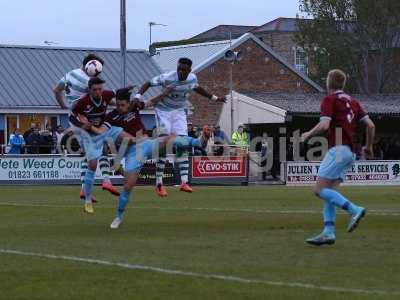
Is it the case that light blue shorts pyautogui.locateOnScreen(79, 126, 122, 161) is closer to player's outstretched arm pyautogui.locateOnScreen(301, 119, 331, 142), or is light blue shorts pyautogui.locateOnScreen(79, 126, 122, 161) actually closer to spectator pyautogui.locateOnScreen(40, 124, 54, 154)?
player's outstretched arm pyautogui.locateOnScreen(301, 119, 331, 142)

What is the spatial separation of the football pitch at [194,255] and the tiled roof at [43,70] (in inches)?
1348

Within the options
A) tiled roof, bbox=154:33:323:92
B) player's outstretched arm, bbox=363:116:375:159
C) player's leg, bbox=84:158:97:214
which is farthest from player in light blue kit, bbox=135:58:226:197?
tiled roof, bbox=154:33:323:92

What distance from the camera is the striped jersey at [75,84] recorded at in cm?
1942

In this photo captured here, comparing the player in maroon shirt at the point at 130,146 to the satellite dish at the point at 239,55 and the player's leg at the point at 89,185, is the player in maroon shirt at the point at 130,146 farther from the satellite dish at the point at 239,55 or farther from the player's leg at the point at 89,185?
the satellite dish at the point at 239,55

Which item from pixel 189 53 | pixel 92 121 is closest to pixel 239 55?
pixel 189 53

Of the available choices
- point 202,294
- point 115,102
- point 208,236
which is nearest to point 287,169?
point 115,102

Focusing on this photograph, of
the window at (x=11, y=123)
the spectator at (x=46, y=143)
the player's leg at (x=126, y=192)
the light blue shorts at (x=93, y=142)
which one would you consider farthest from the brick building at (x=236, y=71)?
the player's leg at (x=126, y=192)

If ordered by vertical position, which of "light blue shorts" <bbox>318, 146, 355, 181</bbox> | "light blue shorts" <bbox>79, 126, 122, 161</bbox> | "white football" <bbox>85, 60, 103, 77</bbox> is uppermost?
"white football" <bbox>85, 60, 103, 77</bbox>

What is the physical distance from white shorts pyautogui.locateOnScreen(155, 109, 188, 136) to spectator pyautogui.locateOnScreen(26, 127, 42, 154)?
1782 cm

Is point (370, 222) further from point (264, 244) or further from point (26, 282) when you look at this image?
point (26, 282)

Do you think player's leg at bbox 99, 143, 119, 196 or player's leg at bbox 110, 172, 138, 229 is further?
player's leg at bbox 99, 143, 119, 196

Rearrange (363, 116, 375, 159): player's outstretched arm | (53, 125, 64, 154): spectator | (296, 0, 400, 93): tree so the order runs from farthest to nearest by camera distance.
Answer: (296, 0, 400, 93): tree, (53, 125, 64, 154): spectator, (363, 116, 375, 159): player's outstretched arm

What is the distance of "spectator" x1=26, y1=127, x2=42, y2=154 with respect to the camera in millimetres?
38834

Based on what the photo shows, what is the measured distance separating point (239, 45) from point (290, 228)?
5282 centimetres
